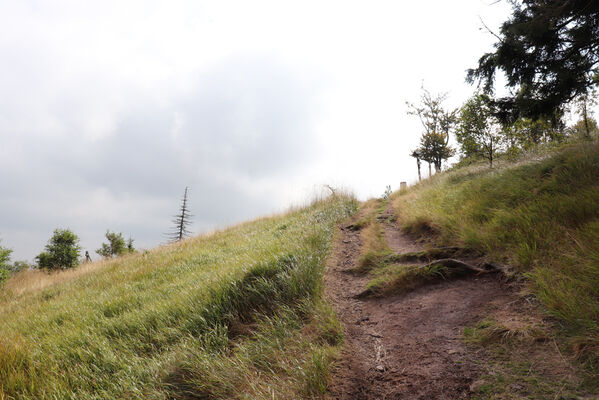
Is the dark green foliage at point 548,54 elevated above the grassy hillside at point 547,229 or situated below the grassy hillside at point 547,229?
above

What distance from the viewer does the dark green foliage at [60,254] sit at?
1864 centimetres

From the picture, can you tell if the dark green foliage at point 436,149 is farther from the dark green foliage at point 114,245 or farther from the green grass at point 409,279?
the dark green foliage at point 114,245

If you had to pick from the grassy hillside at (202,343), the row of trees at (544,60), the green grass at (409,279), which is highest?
the row of trees at (544,60)

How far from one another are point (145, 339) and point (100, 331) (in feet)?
3.36

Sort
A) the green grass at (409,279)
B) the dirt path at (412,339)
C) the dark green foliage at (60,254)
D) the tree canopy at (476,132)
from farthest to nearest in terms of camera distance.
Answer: the dark green foliage at (60,254) → the tree canopy at (476,132) → the green grass at (409,279) → the dirt path at (412,339)

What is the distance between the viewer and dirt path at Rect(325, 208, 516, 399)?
2.01 meters

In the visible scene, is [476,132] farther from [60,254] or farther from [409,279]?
[60,254]

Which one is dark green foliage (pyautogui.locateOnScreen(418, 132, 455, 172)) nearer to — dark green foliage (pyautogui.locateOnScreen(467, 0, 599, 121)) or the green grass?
dark green foliage (pyautogui.locateOnScreen(467, 0, 599, 121))

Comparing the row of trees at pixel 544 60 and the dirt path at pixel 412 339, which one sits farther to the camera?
the row of trees at pixel 544 60

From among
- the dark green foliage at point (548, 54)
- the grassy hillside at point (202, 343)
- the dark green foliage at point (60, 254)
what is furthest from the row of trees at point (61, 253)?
the dark green foliage at point (548, 54)

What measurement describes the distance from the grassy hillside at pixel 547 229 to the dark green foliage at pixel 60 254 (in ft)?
75.6

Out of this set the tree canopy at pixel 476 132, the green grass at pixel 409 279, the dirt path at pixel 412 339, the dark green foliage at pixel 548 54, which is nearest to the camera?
the dirt path at pixel 412 339

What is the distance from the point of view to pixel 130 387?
2.57 metres

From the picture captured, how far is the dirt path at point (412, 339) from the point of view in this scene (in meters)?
2.01
